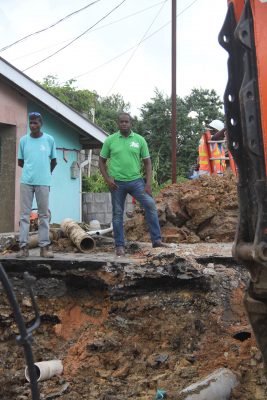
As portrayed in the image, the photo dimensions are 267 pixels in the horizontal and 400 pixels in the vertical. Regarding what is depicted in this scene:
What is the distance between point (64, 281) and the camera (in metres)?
5.67

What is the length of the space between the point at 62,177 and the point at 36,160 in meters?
5.32

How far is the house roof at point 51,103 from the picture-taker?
9445mm

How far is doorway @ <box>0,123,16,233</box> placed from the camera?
9781 millimetres

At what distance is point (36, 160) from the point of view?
609 centimetres

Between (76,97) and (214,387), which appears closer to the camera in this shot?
(214,387)

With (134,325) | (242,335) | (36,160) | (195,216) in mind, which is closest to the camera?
(242,335)

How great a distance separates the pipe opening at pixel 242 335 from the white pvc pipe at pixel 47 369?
1692 mm

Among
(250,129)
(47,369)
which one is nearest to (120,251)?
(47,369)

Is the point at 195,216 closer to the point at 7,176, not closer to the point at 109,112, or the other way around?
the point at 7,176

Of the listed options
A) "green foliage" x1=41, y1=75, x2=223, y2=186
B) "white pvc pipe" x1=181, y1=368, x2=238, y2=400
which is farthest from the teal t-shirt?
"green foliage" x1=41, y1=75, x2=223, y2=186

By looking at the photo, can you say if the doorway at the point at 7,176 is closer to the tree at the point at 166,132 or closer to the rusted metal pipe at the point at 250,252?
the rusted metal pipe at the point at 250,252

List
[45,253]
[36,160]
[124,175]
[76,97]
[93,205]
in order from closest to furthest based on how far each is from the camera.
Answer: [45,253] → [36,160] → [124,175] → [93,205] → [76,97]

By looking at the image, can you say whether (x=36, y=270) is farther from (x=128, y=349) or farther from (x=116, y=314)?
(x=128, y=349)

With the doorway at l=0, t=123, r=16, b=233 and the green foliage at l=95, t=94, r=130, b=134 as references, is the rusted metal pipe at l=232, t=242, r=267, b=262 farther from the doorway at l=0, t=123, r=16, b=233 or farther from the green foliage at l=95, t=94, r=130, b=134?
the green foliage at l=95, t=94, r=130, b=134
